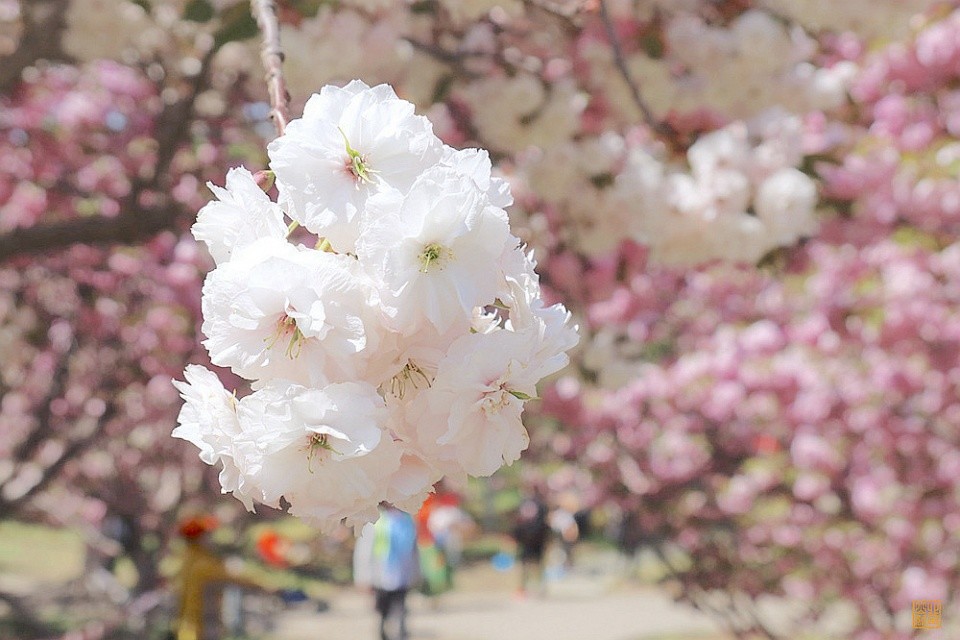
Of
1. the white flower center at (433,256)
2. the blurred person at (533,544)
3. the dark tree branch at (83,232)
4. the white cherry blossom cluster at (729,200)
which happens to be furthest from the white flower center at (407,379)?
the blurred person at (533,544)

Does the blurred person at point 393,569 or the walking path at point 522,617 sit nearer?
the blurred person at point 393,569

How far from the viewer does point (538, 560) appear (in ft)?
49.1

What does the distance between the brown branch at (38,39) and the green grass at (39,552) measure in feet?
37.2

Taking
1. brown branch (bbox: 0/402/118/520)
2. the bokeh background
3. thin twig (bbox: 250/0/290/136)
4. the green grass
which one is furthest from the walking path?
thin twig (bbox: 250/0/290/136)

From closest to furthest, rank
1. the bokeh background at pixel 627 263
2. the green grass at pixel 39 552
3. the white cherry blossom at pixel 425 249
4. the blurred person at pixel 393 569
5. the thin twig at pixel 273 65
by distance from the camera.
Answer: the white cherry blossom at pixel 425 249 < the thin twig at pixel 273 65 < the bokeh background at pixel 627 263 < the blurred person at pixel 393 569 < the green grass at pixel 39 552

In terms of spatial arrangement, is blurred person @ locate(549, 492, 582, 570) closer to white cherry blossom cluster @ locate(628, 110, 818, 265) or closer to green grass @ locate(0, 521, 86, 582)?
green grass @ locate(0, 521, 86, 582)

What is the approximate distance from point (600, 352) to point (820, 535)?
13.0 feet

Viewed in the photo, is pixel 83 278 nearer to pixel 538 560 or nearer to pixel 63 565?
pixel 538 560

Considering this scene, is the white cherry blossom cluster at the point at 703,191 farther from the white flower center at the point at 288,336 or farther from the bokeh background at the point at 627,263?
the white flower center at the point at 288,336

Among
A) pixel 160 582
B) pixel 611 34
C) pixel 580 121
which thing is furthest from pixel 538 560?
pixel 611 34

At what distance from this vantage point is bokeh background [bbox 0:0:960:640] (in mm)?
3281

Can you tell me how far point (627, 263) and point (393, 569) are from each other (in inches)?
194

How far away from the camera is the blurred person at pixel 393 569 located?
8.54m

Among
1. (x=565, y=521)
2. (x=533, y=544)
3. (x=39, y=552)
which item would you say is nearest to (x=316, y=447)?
→ (x=533, y=544)
